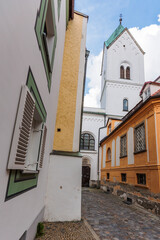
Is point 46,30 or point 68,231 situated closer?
point 68,231

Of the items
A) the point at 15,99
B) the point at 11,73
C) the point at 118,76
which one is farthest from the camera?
the point at 118,76

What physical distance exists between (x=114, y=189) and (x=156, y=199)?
576cm

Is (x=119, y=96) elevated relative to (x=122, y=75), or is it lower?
lower

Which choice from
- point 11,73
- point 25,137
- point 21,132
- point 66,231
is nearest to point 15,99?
point 11,73

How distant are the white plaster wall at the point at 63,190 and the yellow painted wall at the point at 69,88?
801 mm

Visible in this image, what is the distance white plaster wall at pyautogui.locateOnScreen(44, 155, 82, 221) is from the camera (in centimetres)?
491

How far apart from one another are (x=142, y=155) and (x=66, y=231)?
5550mm

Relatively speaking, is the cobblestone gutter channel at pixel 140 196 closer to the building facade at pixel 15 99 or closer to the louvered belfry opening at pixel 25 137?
the louvered belfry opening at pixel 25 137

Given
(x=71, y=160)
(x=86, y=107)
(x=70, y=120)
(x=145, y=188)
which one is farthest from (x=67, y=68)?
(x=86, y=107)

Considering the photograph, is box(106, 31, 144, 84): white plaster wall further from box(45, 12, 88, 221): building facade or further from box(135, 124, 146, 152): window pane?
box(45, 12, 88, 221): building facade

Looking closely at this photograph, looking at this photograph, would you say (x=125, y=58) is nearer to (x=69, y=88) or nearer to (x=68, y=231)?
(x=69, y=88)

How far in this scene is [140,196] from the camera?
793 centimetres

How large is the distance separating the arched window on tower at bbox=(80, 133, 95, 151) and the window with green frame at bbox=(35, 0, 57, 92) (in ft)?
53.1

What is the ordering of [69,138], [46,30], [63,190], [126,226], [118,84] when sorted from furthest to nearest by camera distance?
[118,84]
[69,138]
[63,190]
[126,226]
[46,30]
